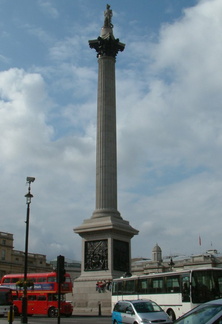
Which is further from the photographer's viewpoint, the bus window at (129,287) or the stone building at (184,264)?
→ the stone building at (184,264)

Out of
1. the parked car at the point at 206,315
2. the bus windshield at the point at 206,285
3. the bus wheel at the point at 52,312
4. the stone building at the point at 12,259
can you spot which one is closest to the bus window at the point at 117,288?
the bus wheel at the point at 52,312

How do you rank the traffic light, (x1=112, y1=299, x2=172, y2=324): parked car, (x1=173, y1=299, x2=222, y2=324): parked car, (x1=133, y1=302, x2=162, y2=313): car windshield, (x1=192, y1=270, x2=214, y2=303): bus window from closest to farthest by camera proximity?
(x1=173, y1=299, x2=222, y2=324): parked car, the traffic light, (x1=112, y1=299, x2=172, y2=324): parked car, (x1=133, y1=302, x2=162, y2=313): car windshield, (x1=192, y1=270, x2=214, y2=303): bus window

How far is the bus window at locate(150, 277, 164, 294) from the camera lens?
28109mm

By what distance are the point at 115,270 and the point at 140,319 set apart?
20.6 meters

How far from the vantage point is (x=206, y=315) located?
7980 mm

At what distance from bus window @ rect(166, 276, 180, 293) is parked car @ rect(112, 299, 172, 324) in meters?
5.67

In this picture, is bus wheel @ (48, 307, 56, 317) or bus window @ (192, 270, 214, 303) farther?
bus wheel @ (48, 307, 56, 317)

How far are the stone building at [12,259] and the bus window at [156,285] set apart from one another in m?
64.5

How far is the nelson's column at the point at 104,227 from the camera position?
38.8 meters

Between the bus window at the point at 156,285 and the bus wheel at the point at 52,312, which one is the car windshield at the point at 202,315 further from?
the bus wheel at the point at 52,312

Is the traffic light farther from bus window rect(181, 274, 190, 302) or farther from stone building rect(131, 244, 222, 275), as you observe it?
stone building rect(131, 244, 222, 275)

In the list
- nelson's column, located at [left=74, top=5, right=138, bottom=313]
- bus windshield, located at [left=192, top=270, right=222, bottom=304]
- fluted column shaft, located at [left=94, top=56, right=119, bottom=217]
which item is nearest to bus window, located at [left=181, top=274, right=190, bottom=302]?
bus windshield, located at [left=192, top=270, right=222, bottom=304]

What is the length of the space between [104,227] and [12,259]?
5731 centimetres

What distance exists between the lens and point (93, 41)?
4959 centimetres
